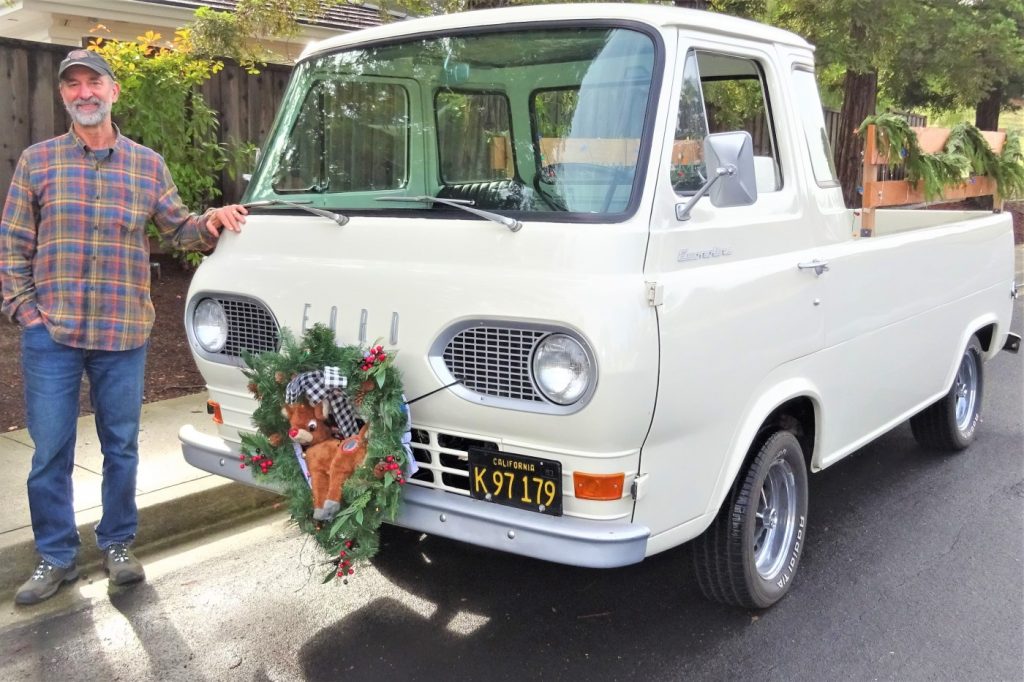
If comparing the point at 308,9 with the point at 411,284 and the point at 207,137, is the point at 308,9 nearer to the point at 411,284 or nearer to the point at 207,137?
the point at 207,137

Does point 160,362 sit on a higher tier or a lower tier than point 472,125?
lower

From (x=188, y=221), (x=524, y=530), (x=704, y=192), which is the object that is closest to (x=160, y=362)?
(x=188, y=221)

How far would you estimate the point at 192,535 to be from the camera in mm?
4844

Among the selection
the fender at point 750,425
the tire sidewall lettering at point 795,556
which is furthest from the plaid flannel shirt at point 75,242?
the tire sidewall lettering at point 795,556

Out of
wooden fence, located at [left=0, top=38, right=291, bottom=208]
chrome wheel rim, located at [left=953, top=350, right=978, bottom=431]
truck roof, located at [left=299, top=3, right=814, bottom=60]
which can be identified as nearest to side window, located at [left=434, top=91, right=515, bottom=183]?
truck roof, located at [left=299, top=3, right=814, bottom=60]

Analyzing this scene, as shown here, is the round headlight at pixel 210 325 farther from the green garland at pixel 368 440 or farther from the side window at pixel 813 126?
the side window at pixel 813 126

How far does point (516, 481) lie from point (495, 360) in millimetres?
402

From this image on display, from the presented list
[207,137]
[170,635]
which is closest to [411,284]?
[170,635]

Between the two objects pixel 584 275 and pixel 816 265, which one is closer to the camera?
pixel 584 275

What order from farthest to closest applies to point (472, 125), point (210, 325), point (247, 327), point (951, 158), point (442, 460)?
1. point (951, 158)
2. point (472, 125)
3. point (210, 325)
4. point (247, 327)
5. point (442, 460)

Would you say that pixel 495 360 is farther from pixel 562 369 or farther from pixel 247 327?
pixel 247 327

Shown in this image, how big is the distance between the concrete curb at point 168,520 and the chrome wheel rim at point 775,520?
2586mm

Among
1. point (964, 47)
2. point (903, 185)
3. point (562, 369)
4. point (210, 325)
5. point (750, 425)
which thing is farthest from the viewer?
point (964, 47)

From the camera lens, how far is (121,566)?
13.8ft
